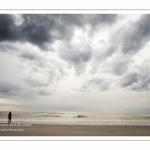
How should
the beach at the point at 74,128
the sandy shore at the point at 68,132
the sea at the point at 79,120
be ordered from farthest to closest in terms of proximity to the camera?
the sea at the point at 79,120, the beach at the point at 74,128, the sandy shore at the point at 68,132

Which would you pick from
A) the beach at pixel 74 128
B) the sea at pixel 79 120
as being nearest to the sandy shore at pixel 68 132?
the beach at pixel 74 128

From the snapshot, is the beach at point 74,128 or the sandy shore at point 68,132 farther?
the beach at point 74,128

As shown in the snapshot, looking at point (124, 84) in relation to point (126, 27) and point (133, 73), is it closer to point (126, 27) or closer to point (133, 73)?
point (133, 73)

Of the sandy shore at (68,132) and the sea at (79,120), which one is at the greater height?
the sea at (79,120)

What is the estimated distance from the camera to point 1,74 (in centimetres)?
840

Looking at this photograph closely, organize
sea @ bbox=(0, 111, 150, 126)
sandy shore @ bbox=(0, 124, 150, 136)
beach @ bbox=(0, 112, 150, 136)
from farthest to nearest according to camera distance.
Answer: sea @ bbox=(0, 111, 150, 126) → beach @ bbox=(0, 112, 150, 136) → sandy shore @ bbox=(0, 124, 150, 136)

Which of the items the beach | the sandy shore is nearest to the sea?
the beach

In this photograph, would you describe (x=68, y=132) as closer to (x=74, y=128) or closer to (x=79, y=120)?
(x=74, y=128)

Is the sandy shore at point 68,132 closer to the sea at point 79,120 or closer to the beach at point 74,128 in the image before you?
the beach at point 74,128

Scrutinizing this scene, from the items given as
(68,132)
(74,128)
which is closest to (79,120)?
(74,128)

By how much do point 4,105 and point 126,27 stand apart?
7.36 meters

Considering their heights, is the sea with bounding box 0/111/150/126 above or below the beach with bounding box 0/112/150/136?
above

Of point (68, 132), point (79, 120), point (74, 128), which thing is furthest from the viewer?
point (79, 120)

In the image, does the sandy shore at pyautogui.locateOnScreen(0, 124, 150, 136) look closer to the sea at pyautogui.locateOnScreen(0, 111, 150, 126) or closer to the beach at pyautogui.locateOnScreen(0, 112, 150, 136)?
the beach at pyautogui.locateOnScreen(0, 112, 150, 136)
